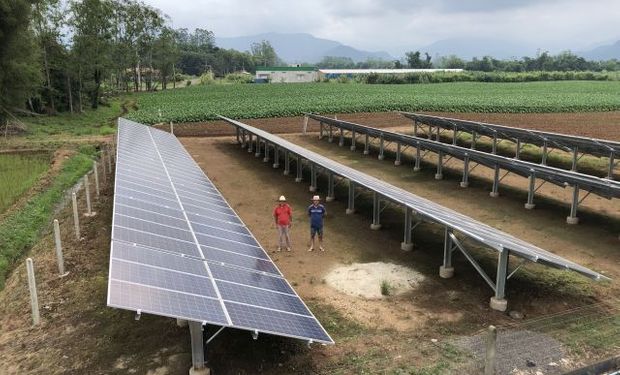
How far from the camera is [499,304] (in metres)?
10.6

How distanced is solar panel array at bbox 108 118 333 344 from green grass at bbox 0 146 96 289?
12.9ft

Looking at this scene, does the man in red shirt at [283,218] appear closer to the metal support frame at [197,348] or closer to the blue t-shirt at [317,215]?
the blue t-shirt at [317,215]

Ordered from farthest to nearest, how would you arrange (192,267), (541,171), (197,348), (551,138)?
(551,138), (541,171), (192,267), (197,348)

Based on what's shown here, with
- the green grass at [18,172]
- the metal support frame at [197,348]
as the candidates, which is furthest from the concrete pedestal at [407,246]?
the green grass at [18,172]

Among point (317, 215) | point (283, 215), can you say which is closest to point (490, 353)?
point (317, 215)

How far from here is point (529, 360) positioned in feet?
27.3

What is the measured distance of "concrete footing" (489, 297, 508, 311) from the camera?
1062 cm

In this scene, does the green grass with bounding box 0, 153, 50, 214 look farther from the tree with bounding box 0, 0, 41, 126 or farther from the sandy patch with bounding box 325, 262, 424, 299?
→ the sandy patch with bounding box 325, 262, 424, 299

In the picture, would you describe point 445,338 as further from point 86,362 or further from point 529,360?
point 86,362

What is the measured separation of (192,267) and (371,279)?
5328 millimetres

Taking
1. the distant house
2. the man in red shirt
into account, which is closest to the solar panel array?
the man in red shirt

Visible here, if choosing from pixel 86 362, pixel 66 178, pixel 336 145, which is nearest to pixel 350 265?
pixel 86 362

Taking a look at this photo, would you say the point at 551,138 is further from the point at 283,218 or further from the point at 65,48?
the point at 65,48

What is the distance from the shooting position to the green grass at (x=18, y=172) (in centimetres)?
1930
